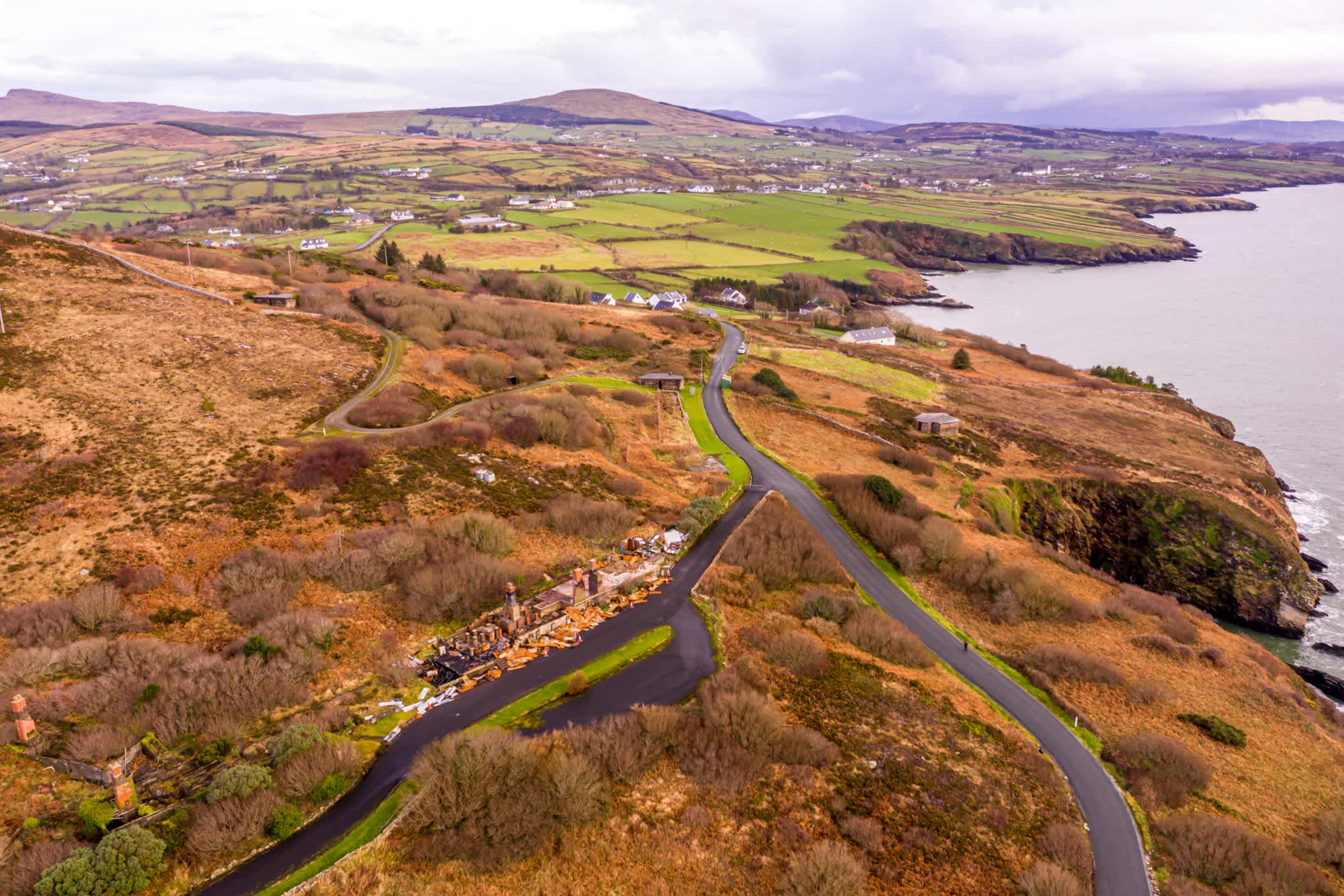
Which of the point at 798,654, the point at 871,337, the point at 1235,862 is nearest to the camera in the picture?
the point at 1235,862

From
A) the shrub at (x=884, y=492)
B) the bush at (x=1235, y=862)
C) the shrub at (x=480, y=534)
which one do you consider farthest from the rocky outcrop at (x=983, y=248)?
the bush at (x=1235, y=862)

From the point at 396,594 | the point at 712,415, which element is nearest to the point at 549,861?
the point at 396,594

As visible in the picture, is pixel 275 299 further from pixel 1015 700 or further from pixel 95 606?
pixel 1015 700

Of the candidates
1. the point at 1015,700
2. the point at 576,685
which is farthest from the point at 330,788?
the point at 1015,700

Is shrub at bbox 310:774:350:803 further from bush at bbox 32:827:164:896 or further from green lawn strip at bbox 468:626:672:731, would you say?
green lawn strip at bbox 468:626:672:731

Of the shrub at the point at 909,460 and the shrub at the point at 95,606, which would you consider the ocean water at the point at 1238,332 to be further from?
the shrub at the point at 95,606

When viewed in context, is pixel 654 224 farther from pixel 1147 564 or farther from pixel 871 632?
pixel 871 632
